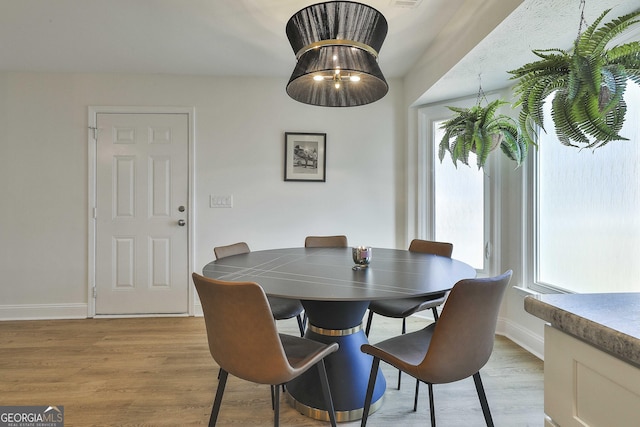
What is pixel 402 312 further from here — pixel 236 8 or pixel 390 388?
pixel 236 8

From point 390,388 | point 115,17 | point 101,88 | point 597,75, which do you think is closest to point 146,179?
point 101,88

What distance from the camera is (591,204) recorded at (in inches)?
74.5

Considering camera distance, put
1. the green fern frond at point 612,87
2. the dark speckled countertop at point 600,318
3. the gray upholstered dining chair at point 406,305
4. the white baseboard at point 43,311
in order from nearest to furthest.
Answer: the dark speckled countertop at point 600,318
the green fern frond at point 612,87
the gray upholstered dining chair at point 406,305
the white baseboard at point 43,311

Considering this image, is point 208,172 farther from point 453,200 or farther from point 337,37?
point 453,200

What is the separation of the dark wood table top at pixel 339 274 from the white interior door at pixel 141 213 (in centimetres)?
149

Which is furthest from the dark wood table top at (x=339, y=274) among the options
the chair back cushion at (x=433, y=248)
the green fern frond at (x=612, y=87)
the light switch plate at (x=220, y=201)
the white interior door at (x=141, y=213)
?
the white interior door at (x=141, y=213)

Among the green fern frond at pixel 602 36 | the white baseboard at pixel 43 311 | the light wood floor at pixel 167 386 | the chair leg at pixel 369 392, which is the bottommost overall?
the light wood floor at pixel 167 386

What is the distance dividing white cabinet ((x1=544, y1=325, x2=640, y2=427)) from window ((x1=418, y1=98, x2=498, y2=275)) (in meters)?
2.26

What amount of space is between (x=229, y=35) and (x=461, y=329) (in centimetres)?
247

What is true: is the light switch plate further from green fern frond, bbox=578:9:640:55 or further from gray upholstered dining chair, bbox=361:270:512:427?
green fern frond, bbox=578:9:640:55

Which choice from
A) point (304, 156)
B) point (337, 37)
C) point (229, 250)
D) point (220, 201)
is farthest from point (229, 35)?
point (229, 250)

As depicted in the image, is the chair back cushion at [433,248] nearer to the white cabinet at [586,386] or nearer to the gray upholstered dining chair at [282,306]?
the gray upholstered dining chair at [282,306]

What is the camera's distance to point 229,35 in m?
2.38

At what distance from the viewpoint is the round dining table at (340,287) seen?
1.36 m
